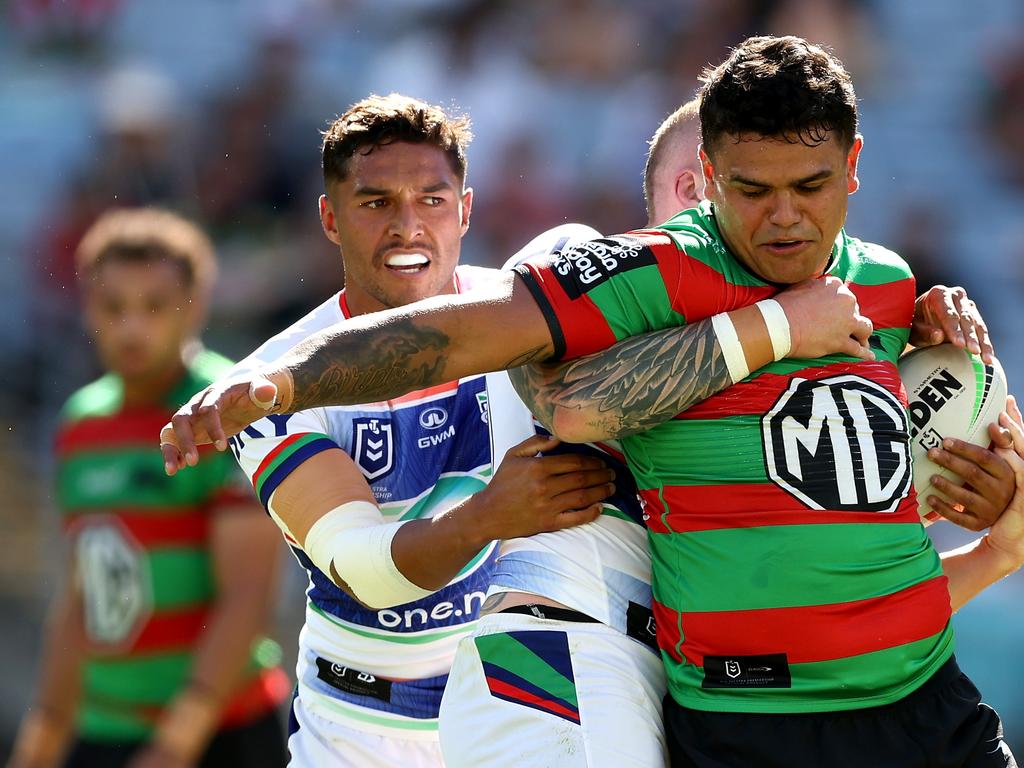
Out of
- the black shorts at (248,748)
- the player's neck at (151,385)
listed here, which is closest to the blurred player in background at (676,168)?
the player's neck at (151,385)

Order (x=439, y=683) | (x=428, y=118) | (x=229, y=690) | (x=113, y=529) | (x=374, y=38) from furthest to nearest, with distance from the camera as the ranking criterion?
1. (x=374, y=38)
2. (x=113, y=529)
3. (x=229, y=690)
4. (x=428, y=118)
5. (x=439, y=683)

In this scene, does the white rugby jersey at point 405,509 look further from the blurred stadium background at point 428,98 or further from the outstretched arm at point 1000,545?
the blurred stadium background at point 428,98

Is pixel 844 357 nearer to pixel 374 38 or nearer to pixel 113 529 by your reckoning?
pixel 113 529

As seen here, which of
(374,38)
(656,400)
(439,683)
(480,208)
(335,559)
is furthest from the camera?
(374,38)

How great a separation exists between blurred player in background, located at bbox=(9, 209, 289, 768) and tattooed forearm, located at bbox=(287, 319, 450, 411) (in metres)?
2.48

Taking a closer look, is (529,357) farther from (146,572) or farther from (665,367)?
(146,572)

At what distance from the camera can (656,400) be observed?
2998 millimetres

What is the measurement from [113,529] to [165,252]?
110 cm

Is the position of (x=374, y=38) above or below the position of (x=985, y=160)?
above

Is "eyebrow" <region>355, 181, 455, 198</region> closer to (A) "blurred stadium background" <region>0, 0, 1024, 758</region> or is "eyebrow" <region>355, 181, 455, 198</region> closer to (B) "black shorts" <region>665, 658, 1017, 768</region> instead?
(B) "black shorts" <region>665, 658, 1017, 768</region>

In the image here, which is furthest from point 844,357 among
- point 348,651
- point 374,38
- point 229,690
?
point 374,38

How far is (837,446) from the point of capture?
302 centimetres

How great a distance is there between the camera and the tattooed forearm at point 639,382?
2.99 m

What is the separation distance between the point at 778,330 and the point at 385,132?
1.68 metres
